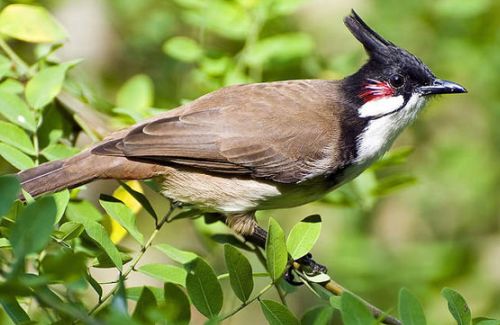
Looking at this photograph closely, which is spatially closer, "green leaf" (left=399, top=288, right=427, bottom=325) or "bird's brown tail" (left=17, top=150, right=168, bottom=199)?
"green leaf" (left=399, top=288, right=427, bottom=325)

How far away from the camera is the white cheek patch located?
3691 millimetres

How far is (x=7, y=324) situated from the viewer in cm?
245

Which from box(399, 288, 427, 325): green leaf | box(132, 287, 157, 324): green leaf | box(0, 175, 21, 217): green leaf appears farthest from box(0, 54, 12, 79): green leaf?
box(399, 288, 427, 325): green leaf

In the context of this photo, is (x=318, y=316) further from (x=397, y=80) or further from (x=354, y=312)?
(x=397, y=80)

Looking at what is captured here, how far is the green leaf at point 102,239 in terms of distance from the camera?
7.93 ft

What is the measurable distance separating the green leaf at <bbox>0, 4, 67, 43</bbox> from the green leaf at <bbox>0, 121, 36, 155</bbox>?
53 cm

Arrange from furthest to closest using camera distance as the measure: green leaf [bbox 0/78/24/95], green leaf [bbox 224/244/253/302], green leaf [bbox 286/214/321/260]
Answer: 1. green leaf [bbox 0/78/24/95]
2. green leaf [bbox 286/214/321/260]
3. green leaf [bbox 224/244/253/302]

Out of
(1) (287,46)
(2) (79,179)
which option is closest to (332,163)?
(1) (287,46)

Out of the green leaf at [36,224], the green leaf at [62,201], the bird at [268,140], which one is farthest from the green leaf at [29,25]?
the green leaf at [36,224]

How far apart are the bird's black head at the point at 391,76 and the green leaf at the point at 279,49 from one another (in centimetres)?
28

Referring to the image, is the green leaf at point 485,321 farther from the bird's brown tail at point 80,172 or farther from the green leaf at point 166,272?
the bird's brown tail at point 80,172

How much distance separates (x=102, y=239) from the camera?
2434 mm

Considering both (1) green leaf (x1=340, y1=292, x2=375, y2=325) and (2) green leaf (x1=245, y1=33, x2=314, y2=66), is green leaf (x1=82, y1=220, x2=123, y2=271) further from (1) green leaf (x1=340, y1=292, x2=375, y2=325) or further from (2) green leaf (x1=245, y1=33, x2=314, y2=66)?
(2) green leaf (x1=245, y1=33, x2=314, y2=66)

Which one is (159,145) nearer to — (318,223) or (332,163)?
(332,163)
